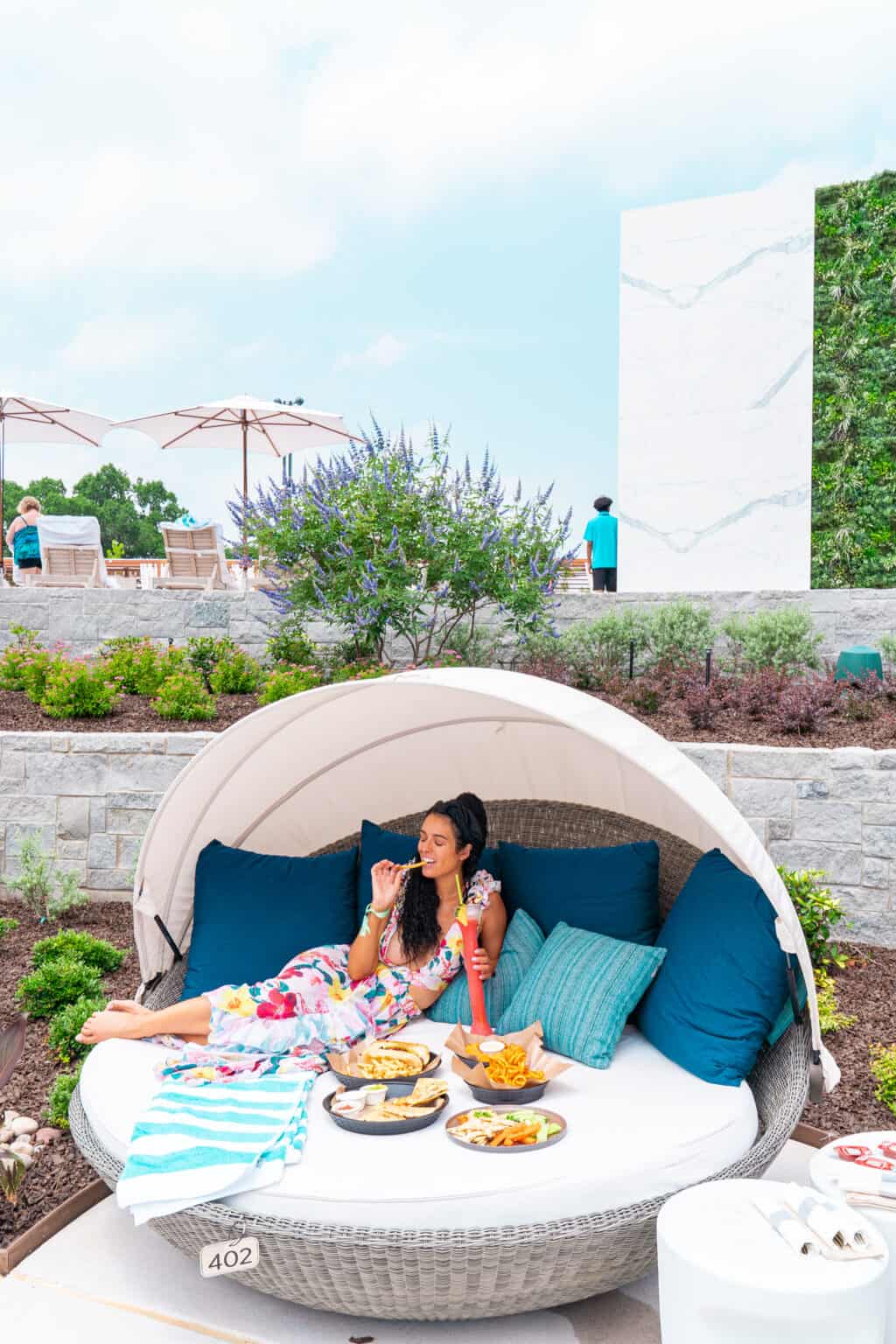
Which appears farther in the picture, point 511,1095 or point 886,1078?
point 886,1078

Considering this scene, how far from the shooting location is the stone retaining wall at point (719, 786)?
5047mm

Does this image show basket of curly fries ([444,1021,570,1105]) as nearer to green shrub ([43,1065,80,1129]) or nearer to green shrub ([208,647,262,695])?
green shrub ([43,1065,80,1129])

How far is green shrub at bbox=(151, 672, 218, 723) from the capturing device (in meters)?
6.78

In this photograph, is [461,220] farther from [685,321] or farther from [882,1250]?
[882,1250]

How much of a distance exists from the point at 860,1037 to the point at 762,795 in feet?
4.21

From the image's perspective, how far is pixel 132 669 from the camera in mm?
7418

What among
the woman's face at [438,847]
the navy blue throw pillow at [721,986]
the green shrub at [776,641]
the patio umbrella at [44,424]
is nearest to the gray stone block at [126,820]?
the woman's face at [438,847]

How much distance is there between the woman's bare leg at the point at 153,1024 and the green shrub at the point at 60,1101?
300 millimetres

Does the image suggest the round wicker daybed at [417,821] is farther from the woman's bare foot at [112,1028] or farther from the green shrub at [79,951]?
the green shrub at [79,951]

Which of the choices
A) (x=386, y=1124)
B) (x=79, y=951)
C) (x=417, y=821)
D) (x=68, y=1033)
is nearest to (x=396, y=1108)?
(x=386, y=1124)

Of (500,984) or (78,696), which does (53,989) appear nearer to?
(500,984)


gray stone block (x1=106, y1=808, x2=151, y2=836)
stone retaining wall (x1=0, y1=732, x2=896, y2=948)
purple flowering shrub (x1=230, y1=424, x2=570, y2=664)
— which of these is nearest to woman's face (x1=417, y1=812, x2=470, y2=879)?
stone retaining wall (x1=0, y1=732, x2=896, y2=948)

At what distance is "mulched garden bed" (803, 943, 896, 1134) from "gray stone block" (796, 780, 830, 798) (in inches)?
27.7

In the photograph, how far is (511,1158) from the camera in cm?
260
